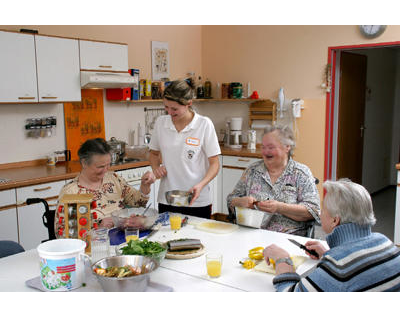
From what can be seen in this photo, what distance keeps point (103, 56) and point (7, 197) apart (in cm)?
173

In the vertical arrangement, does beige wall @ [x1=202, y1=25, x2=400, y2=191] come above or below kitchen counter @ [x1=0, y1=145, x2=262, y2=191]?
above

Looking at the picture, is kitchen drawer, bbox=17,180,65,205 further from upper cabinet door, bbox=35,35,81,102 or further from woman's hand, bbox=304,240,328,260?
woman's hand, bbox=304,240,328,260

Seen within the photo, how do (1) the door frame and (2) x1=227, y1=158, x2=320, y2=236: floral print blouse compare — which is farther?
(1) the door frame

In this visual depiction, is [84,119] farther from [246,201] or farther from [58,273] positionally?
[58,273]

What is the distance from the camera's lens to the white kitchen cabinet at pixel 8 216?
10.5 ft

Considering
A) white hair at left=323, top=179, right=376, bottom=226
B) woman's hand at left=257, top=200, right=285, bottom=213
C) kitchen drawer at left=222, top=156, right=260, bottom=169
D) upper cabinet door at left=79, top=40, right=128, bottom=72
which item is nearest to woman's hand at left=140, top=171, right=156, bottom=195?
woman's hand at left=257, top=200, right=285, bottom=213

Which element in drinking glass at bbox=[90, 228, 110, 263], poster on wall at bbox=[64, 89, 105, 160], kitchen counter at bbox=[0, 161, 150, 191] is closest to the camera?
drinking glass at bbox=[90, 228, 110, 263]

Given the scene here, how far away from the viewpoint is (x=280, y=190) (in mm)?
2496

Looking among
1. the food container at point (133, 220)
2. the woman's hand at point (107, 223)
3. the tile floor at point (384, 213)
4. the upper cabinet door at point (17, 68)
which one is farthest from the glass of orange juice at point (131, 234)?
the tile floor at point (384, 213)

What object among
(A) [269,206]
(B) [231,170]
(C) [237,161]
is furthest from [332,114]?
(A) [269,206]

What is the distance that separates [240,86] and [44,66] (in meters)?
2.51

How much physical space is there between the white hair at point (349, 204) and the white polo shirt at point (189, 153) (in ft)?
4.18

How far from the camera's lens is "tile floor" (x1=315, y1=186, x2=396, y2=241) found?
4.76 m

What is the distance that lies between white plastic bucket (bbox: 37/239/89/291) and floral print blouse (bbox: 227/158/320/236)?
1.16 m
